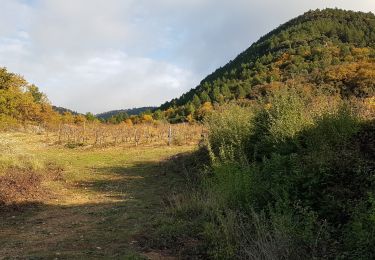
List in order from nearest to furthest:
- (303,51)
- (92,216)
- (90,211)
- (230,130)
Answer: (92,216), (90,211), (230,130), (303,51)

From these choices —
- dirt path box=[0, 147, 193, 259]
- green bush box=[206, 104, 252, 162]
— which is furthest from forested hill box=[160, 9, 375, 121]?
green bush box=[206, 104, 252, 162]

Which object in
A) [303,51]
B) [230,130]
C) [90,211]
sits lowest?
[90,211]

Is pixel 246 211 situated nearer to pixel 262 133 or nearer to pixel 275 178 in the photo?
pixel 275 178

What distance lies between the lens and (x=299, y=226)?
532 centimetres

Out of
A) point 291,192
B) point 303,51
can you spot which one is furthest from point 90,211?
point 303,51

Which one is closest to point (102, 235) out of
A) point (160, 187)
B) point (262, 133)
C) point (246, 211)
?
point (246, 211)

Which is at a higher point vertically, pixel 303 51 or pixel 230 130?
pixel 303 51

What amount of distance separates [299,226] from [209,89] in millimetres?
70614

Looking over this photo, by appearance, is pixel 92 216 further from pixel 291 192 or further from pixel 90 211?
pixel 291 192

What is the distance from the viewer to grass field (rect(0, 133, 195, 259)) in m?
6.52

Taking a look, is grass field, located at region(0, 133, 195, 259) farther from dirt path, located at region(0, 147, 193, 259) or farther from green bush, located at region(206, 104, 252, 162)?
green bush, located at region(206, 104, 252, 162)

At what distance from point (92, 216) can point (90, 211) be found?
589mm

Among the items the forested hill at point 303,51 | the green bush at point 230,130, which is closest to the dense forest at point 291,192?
the green bush at point 230,130

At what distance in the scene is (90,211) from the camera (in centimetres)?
962
